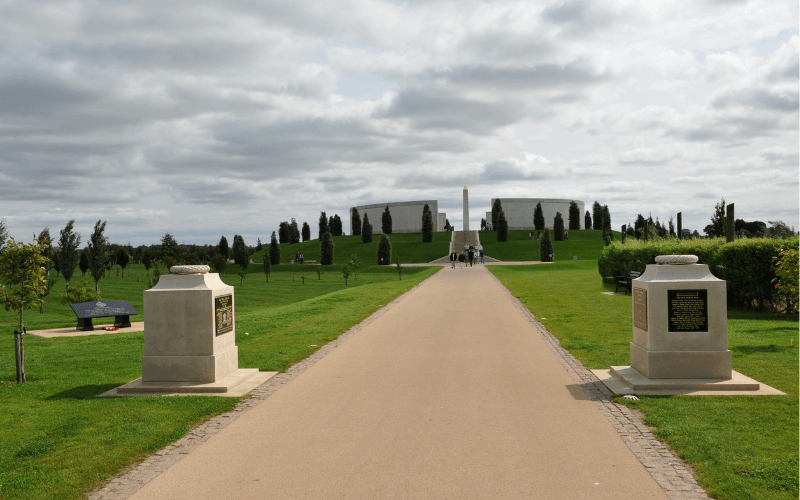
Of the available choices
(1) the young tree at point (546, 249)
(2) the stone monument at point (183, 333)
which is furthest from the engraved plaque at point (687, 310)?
(1) the young tree at point (546, 249)

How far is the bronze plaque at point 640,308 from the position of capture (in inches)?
317

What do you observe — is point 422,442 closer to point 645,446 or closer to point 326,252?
point 645,446

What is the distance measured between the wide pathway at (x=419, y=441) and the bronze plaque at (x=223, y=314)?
1.42 meters

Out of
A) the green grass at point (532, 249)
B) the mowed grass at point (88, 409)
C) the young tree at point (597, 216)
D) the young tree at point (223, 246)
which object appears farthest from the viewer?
the young tree at point (597, 216)

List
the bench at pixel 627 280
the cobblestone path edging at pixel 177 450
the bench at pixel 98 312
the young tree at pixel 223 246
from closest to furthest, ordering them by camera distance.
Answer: the cobblestone path edging at pixel 177 450 → the bench at pixel 98 312 → the bench at pixel 627 280 → the young tree at pixel 223 246

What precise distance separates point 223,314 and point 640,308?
260 inches

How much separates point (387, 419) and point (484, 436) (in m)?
1.22

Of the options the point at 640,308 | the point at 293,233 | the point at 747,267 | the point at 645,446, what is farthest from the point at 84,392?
the point at 293,233

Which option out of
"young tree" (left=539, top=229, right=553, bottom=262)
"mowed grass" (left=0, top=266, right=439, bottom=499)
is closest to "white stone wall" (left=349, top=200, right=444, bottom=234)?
"young tree" (left=539, top=229, right=553, bottom=262)

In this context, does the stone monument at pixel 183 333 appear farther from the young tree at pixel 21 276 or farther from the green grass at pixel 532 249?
the green grass at pixel 532 249

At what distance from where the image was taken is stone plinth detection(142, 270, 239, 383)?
801 centimetres

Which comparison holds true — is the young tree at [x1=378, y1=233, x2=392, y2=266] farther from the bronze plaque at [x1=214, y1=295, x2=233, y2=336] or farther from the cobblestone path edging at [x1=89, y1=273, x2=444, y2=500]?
the bronze plaque at [x1=214, y1=295, x2=233, y2=336]

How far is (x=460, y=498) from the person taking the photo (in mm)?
4316

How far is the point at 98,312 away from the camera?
1658cm
